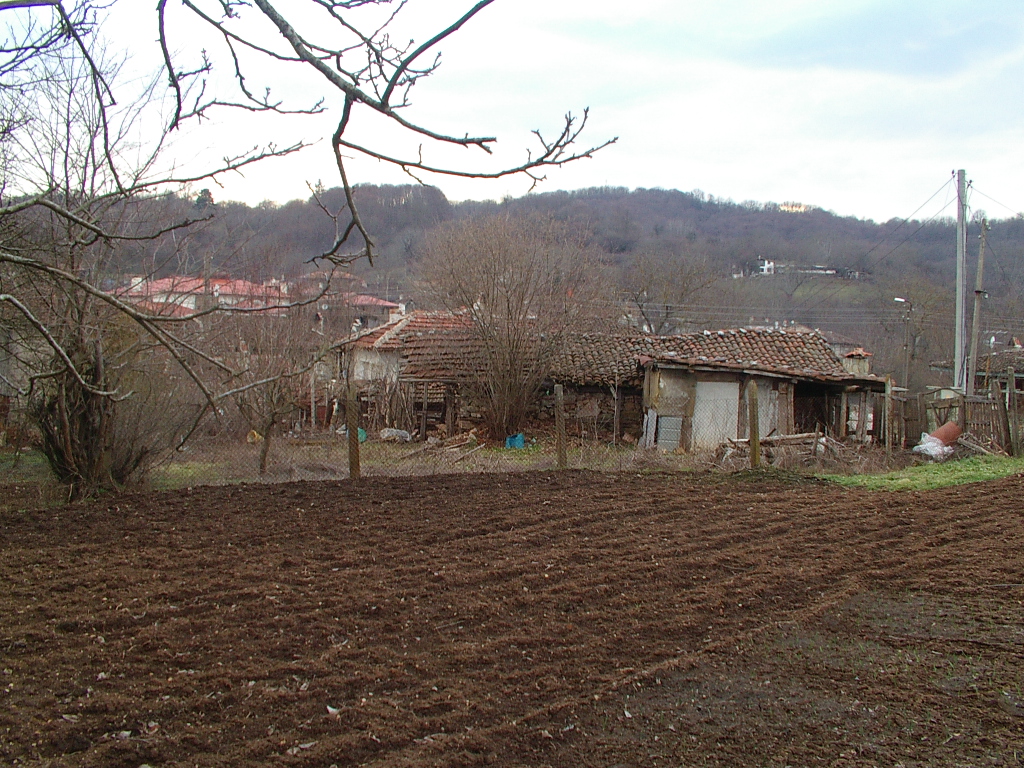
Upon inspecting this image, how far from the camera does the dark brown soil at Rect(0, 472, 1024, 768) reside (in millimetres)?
3377

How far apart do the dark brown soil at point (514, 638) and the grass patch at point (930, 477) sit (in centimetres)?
231

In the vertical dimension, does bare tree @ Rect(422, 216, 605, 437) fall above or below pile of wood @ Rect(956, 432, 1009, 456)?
above

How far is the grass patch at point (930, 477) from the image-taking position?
408 inches

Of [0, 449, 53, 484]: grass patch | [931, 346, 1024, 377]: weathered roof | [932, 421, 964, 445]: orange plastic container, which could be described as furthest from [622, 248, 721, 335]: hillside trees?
[0, 449, 53, 484]: grass patch

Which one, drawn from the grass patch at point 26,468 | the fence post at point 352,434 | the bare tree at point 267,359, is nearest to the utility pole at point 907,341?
the bare tree at point 267,359

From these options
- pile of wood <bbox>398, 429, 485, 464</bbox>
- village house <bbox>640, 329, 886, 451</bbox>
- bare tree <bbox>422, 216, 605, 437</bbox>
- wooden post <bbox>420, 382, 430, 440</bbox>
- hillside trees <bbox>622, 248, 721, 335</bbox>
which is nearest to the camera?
pile of wood <bbox>398, 429, 485, 464</bbox>

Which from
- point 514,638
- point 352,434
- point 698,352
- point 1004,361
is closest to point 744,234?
point 1004,361

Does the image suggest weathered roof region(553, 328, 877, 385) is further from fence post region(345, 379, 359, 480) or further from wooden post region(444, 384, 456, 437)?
fence post region(345, 379, 359, 480)

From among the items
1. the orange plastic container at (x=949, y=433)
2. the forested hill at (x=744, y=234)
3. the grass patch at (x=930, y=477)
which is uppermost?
the forested hill at (x=744, y=234)

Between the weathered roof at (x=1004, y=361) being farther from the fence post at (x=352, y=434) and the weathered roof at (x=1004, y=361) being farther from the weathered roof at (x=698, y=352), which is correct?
the fence post at (x=352, y=434)

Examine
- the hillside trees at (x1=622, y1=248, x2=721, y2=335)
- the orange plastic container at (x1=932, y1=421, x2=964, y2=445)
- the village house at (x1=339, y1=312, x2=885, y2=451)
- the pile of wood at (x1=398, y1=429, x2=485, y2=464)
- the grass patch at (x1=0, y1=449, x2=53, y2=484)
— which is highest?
the hillside trees at (x1=622, y1=248, x2=721, y2=335)

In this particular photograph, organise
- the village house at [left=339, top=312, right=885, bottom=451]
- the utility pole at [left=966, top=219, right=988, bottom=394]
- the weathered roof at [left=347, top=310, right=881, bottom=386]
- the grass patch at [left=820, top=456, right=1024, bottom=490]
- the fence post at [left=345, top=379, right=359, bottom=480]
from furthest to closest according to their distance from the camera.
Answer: the utility pole at [left=966, top=219, right=988, bottom=394] → the weathered roof at [left=347, top=310, right=881, bottom=386] → the village house at [left=339, top=312, right=885, bottom=451] → the fence post at [left=345, top=379, right=359, bottom=480] → the grass patch at [left=820, top=456, right=1024, bottom=490]

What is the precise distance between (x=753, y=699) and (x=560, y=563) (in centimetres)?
248

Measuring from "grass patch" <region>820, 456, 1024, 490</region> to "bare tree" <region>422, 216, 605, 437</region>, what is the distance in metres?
12.1
